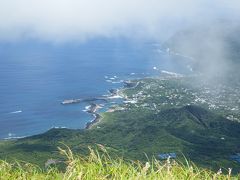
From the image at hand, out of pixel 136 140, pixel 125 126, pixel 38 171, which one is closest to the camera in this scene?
pixel 38 171

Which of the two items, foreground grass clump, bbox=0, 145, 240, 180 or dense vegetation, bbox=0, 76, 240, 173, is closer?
foreground grass clump, bbox=0, 145, 240, 180

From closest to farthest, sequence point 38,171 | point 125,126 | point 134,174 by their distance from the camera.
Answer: point 134,174 < point 38,171 < point 125,126

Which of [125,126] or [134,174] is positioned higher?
[134,174]

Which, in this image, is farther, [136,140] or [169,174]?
[136,140]

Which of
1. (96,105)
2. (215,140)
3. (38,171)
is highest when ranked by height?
(38,171)

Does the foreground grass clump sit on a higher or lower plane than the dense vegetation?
higher

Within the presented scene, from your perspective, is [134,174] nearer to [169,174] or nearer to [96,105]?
[169,174]

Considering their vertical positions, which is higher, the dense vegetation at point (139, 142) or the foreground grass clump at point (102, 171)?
the foreground grass clump at point (102, 171)

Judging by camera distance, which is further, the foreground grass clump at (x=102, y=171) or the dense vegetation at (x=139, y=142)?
the dense vegetation at (x=139, y=142)

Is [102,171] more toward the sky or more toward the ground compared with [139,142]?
more toward the sky

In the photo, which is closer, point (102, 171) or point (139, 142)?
point (102, 171)

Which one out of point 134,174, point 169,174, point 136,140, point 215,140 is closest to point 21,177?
point 134,174
